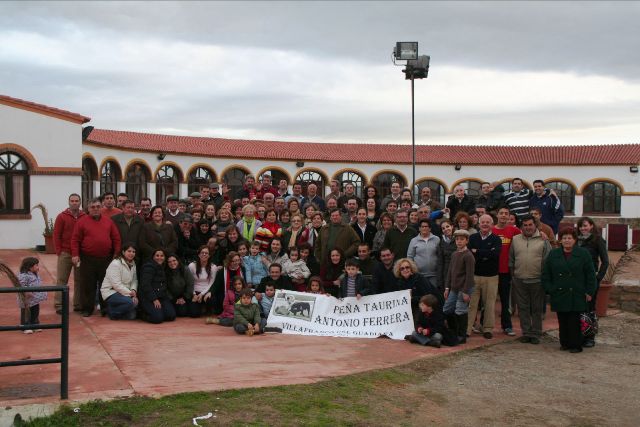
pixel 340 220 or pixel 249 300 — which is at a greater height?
pixel 340 220

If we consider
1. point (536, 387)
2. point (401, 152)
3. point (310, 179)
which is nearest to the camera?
point (536, 387)

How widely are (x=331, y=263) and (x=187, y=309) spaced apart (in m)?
2.11

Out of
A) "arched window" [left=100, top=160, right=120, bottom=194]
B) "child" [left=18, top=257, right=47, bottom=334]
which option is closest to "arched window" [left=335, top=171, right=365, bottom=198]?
"arched window" [left=100, top=160, right=120, bottom=194]

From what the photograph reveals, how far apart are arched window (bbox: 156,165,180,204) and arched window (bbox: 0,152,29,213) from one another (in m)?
10.8

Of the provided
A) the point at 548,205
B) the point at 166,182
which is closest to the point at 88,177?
the point at 166,182

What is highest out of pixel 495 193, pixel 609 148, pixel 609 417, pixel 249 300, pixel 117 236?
pixel 609 148

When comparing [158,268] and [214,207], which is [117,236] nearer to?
[158,268]

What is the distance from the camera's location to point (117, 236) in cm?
902

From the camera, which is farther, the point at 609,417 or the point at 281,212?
the point at 281,212

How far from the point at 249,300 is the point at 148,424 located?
3.57 m

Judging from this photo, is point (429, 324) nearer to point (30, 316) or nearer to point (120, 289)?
point (120, 289)

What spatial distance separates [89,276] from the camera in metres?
8.99

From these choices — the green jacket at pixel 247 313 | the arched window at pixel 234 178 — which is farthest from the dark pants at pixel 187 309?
the arched window at pixel 234 178

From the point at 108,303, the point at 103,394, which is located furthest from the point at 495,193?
the point at 103,394
